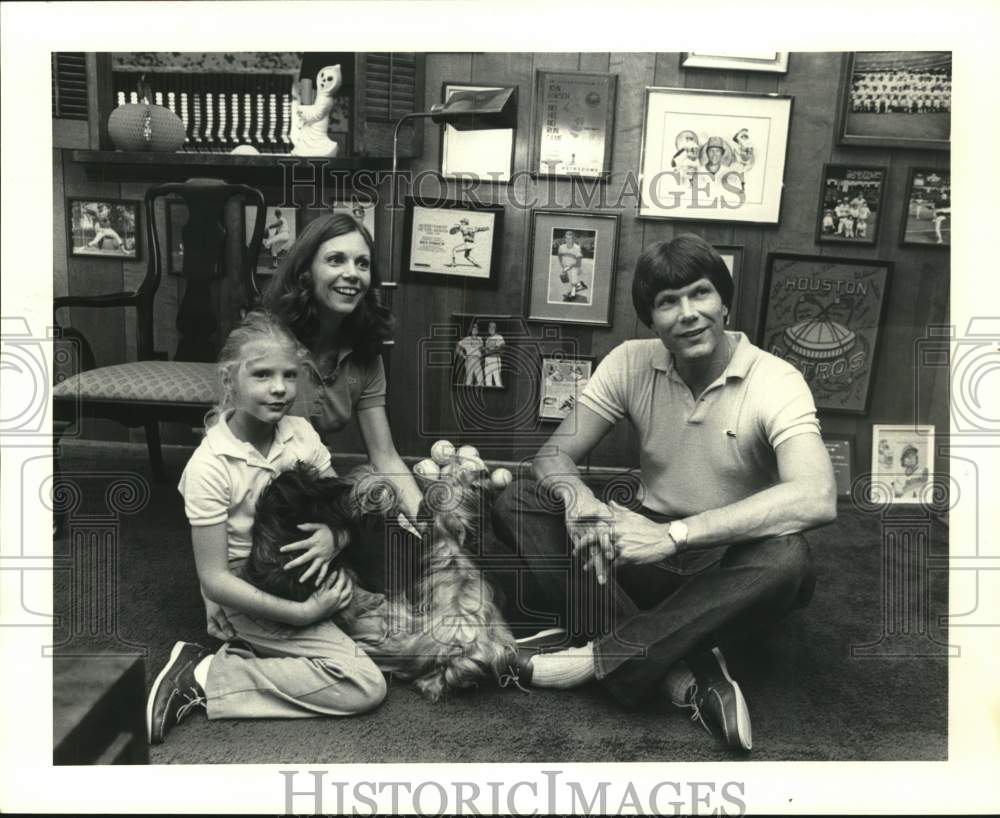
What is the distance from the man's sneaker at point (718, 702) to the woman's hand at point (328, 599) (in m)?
0.69

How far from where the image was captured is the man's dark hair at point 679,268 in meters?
1.48

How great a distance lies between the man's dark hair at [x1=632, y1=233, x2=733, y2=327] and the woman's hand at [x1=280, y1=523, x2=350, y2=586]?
769mm

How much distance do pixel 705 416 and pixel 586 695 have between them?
2.02 ft

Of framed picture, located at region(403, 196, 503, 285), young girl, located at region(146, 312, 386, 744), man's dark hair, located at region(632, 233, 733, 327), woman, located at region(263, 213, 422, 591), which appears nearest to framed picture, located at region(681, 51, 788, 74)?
man's dark hair, located at region(632, 233, 733, 327)

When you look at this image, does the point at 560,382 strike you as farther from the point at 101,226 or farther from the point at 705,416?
the point at 101,226

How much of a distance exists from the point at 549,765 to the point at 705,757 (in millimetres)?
301

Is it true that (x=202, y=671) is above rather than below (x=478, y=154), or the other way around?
below

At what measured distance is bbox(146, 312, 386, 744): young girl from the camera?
1.46m

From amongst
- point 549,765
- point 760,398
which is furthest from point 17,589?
point 760,398

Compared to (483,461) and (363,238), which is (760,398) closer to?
(483,461)

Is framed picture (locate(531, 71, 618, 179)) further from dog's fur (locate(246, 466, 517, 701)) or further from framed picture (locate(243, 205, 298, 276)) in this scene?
dog's fur (locate(246, 466, 517, 701))

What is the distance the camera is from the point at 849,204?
4.89 feet

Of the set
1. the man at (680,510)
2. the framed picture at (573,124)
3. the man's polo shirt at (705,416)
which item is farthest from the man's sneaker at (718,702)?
the framed picture at (573,124)

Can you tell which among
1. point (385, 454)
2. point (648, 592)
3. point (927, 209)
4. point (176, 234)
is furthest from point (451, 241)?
point (927, 209)
